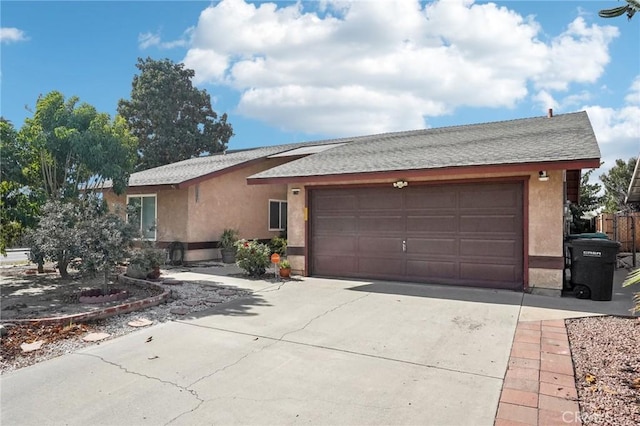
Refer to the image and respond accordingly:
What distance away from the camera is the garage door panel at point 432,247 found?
847 cm

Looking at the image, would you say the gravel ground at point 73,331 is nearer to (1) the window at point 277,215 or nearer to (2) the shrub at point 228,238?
(2) the shrub at point 228,238

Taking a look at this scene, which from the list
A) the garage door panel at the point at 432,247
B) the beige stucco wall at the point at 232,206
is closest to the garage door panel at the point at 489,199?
the garage door panel at the point at 432,247

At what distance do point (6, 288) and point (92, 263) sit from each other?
3.59m

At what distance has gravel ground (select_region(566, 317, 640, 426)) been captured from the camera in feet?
9.83

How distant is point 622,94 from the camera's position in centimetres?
864

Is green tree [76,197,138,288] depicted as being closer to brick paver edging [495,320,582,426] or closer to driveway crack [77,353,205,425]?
driveway crack [77,353,205,425]

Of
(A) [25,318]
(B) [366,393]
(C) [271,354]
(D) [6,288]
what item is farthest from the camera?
(D) [6,288]

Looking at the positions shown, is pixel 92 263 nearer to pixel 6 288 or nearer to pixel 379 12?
pixel 6 288

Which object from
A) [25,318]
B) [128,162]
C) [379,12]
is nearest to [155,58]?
[128,162]

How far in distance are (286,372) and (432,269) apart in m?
5.58

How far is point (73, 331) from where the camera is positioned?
5.32 metres

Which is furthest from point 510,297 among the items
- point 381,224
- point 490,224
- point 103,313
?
point 103,313

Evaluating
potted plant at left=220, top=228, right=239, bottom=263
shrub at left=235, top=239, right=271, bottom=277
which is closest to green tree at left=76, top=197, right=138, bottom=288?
shrub at left=235, top=239, right=271, bottom=277

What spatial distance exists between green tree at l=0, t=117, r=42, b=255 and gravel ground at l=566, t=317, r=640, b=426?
10302mm
